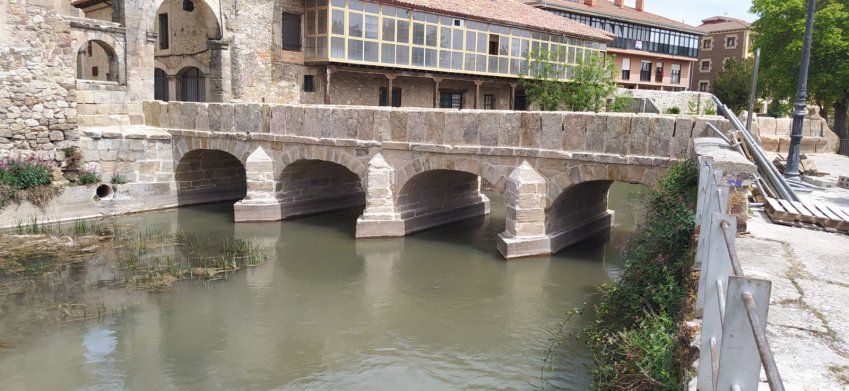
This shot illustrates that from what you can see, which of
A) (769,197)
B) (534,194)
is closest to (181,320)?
(534,194)

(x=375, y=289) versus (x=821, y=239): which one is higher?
(x=821, y=239)

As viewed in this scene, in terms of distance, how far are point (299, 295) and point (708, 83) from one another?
47.0 m

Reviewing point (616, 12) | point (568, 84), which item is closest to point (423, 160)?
point (568, 84)

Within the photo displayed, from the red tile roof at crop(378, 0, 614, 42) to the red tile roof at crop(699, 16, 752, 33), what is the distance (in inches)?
853

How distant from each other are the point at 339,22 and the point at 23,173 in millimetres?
12060

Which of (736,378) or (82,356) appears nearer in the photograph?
(736,378)

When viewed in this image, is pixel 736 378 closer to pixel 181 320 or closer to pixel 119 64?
pixel 181 320

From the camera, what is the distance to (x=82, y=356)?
818 centimetres

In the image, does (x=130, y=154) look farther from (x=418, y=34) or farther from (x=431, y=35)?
(x=431, y=35)

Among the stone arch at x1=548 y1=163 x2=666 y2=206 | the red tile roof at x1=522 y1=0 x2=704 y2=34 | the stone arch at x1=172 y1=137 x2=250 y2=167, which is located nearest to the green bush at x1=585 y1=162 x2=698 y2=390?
the stone arch at x1=548 y1=163 x2=666 y2=206

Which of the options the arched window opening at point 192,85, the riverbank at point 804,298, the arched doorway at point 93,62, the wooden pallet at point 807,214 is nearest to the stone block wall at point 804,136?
the wooden pallet at point 807,214

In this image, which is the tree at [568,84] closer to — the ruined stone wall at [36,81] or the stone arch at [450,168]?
the stone arch at [450,168]

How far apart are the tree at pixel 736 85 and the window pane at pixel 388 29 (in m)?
25.9

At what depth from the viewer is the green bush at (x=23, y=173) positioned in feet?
47.3
